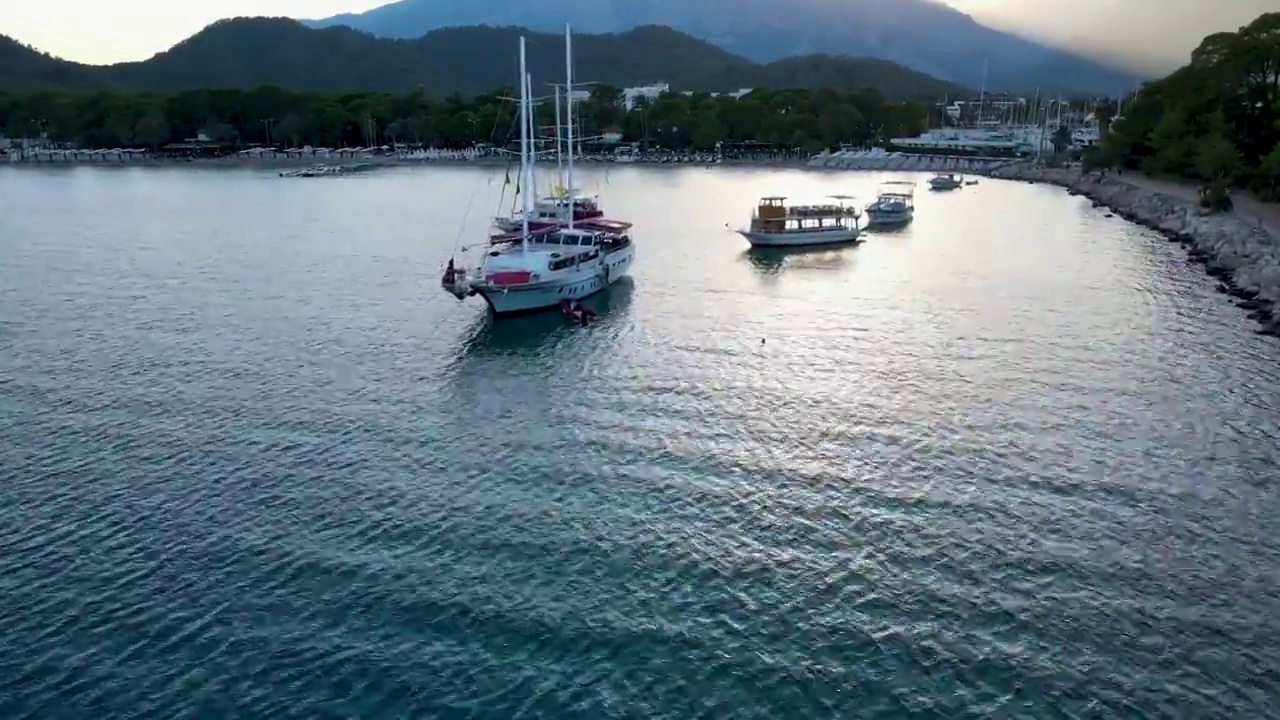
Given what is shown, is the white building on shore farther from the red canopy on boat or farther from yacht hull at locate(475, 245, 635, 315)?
the red canopy on boat

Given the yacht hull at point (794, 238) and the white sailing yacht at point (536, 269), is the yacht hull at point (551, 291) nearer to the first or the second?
the white sailing yacht at point (536, 269)

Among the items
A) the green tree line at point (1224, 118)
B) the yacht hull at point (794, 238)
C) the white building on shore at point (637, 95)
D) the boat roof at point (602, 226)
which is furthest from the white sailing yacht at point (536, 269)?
the white building on shore at point (637, 95)

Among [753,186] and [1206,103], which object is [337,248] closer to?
[753,186]

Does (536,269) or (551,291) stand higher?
(536,269)

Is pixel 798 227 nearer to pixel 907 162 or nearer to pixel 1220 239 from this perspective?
pixel 1220 239

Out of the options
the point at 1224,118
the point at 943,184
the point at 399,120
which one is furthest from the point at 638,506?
the point at 399,120

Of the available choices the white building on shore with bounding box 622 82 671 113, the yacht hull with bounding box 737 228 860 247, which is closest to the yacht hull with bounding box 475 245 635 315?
the yacht hull with bounding box 737 228 860 247

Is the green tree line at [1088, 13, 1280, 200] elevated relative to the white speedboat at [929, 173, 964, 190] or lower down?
elevated

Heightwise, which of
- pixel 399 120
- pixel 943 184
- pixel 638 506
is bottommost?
pixel 638 506
